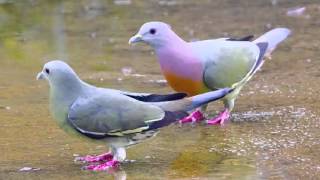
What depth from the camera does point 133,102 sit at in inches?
155

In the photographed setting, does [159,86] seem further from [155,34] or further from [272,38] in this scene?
[155,34]

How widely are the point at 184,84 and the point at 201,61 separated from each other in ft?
0.53

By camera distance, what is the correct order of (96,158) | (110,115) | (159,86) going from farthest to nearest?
(159,86), (96,158), (110,115)

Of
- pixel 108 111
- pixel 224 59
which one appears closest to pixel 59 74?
pixel 108 111

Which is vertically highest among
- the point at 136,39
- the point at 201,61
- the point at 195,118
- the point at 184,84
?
the point at 136,39

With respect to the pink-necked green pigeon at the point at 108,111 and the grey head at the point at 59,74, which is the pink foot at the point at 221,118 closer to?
the pink-necked green pigeon at the point at 108,111

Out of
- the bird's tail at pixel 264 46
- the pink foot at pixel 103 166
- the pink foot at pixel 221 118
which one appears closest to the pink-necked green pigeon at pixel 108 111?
the pink foot at pixel 103 166

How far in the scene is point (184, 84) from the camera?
459 cm

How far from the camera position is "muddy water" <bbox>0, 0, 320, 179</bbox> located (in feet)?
13.1

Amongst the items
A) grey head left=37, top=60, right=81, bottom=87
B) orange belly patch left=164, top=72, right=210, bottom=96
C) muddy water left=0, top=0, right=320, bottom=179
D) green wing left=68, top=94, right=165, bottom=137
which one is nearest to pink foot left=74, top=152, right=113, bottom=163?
muddy water left=0, top=0, right=320, bottom=179

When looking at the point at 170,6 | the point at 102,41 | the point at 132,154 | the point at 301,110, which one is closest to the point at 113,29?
the point at 102,41

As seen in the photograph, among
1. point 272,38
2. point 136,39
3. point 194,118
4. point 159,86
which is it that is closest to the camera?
point 136,39

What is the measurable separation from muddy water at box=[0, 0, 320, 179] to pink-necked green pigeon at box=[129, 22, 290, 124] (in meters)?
0.22

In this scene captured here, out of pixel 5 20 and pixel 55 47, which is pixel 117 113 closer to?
pixel 55 47
